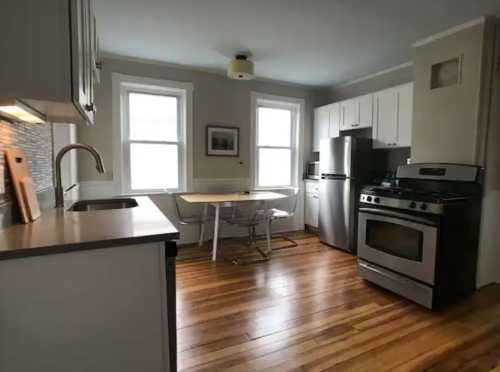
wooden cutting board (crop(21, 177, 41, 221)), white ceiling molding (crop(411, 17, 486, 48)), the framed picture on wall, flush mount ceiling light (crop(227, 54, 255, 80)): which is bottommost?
wooden cutting board (crop(21, 177, 41, 221))

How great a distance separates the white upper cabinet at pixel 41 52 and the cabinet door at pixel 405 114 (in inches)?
129

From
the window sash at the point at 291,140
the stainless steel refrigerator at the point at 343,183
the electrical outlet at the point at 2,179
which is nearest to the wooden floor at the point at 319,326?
the stainless steel refrigerator at the point at 343,183

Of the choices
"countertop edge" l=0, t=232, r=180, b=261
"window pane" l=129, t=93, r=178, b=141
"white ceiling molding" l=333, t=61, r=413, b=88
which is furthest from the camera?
"window pane" l=129, t=93, r=178, b=141

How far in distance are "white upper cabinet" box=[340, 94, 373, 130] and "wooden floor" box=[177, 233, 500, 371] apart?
206 cm

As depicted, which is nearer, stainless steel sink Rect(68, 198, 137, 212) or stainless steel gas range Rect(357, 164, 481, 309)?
stainless steel sink Rect(68, 198, 137, 212)

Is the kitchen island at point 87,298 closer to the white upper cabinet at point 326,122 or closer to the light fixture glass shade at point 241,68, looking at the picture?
the light fixture glass shade at point 241,68

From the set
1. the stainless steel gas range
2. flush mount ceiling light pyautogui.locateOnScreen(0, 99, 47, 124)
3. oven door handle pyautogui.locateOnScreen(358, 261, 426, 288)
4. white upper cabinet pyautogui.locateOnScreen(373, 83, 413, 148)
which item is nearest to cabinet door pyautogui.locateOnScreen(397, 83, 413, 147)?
white upper cabinet pyautogui.locateOnScreen(373, 83, 413, 148)

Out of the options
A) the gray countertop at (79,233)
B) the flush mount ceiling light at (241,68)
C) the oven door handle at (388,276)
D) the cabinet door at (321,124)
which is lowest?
the oven door handle at (388,276)

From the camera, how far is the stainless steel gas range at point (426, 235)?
2.21m

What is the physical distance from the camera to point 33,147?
1.64 m

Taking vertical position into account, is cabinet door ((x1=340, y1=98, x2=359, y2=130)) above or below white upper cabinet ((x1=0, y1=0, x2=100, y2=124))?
above

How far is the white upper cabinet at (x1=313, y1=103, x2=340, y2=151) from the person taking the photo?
14.2ft

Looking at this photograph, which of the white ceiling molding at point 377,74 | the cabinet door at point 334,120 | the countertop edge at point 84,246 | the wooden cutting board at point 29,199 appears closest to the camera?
the countertop edge at point 84,246

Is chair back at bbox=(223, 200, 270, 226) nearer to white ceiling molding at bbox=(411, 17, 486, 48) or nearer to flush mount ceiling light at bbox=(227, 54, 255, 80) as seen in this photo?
flush mount ceiling light at bbox=(227, 54, 255, 80)
